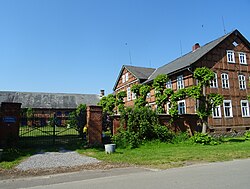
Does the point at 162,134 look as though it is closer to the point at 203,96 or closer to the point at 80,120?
the point at 203,96

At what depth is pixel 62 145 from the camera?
1469cm

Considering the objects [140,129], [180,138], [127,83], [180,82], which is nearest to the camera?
[140,129]

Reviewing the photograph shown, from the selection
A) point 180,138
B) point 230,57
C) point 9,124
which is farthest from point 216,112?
point 9,124

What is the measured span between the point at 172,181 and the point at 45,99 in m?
43.6

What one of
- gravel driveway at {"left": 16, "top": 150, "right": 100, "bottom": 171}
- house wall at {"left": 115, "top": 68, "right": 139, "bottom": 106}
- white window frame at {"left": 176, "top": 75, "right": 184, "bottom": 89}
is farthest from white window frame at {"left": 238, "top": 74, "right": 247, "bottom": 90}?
gravel driveway at {"left": 16, "top": 150, "right": 100, "bottom": 171}

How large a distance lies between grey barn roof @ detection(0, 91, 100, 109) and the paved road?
39.4 meters

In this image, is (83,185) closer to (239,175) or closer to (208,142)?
(239,175)

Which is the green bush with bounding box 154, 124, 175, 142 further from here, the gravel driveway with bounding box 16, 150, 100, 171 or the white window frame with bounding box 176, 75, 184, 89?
the white window frame with bounding box 176, 75, 184, 89

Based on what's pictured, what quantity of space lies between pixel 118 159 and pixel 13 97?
40.7 meters

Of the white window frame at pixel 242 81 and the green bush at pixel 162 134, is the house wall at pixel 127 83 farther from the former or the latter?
the green bush at pixel 162 134

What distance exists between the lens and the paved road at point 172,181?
18.0ft

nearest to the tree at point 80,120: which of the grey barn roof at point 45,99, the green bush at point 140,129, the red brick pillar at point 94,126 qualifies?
the red brick pillar at point 94,126

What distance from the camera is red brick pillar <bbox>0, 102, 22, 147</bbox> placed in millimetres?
12297

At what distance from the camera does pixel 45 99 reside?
1800 inches
